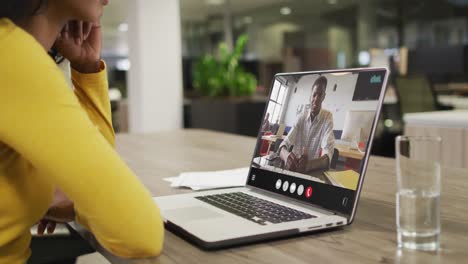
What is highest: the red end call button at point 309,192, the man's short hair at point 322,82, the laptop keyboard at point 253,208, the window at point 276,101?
the man's short hair at point 322,82

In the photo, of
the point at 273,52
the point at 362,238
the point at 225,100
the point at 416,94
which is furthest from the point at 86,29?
the point at 273,52

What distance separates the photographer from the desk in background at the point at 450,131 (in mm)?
2434

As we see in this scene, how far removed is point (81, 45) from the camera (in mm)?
1073

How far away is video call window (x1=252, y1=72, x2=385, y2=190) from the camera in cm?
86

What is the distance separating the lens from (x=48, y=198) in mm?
821

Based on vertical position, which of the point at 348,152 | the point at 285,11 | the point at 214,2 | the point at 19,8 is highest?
the point at 214,2

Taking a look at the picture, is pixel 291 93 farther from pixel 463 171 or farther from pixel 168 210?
pixel 463 171

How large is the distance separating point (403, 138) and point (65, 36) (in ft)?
2.14

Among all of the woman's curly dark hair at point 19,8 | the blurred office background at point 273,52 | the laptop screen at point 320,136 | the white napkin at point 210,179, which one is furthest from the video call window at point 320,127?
the blurred office background at point 273,52

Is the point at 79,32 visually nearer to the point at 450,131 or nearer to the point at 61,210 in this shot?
the point at 61,210

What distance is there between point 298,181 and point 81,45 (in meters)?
0.50

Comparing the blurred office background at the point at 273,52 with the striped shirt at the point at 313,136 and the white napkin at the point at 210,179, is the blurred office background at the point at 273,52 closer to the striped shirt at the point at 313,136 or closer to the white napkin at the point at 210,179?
the white napkin at the point at 210,179

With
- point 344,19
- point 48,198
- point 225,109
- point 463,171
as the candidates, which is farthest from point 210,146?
point 344,19

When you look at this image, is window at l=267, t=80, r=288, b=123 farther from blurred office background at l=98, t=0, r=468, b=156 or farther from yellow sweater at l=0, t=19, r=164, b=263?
blurred office background at l=98, t=0, r=468, b=156
